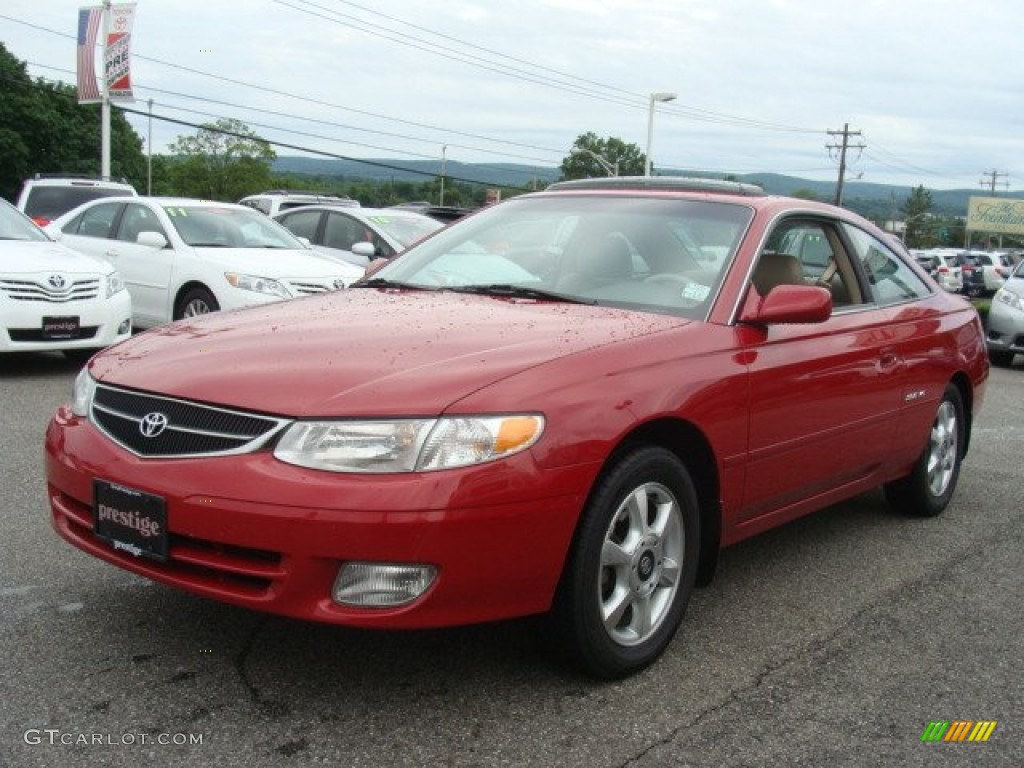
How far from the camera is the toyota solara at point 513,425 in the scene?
279cm

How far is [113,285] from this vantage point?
8953 mm

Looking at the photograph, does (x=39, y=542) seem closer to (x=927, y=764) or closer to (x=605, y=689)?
(x=605, y=689)

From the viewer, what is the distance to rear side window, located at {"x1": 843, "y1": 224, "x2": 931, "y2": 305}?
490cm

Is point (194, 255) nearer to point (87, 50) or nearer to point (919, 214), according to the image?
point (87, 50)

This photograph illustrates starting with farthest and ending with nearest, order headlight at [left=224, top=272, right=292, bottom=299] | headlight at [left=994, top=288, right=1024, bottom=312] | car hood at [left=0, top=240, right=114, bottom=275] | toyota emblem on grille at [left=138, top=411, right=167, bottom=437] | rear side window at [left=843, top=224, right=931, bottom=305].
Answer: headlight at [left=994, top=288, right=1024, bottom=312] → headlight at [left=224, top=272, right=292, bottom=299] → car hood at [left=0, top=240, right=114, bottom=275] → rear side window at [left=843, top=224, right=931, bottom=305] → toyota emblem on grille at [left=138, top=411, right=167, bottom=437]

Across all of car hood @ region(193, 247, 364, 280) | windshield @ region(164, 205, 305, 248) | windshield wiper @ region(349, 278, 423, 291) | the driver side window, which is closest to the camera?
the driver side window

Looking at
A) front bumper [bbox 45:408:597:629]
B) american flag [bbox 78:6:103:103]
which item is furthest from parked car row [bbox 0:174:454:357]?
american flag [bbox 78:6:103:103]

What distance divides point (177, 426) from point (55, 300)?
20.1 ft

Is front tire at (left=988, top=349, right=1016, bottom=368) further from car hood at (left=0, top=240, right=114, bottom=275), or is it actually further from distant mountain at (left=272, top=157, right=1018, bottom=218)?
distant mountain at (left=272, top=157, right=1018, bottom=218)

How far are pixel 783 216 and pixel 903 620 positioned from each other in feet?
5.25

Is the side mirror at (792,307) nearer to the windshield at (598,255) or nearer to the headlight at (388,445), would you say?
the windshield at (598,255)

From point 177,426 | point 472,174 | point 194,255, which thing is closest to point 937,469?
point 177,426

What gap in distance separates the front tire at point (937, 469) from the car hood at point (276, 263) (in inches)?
237

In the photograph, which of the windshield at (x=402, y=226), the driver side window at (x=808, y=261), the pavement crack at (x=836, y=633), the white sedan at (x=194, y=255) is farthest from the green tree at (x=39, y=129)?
the pavement crack at (x=836, y=633)
